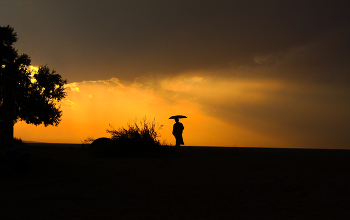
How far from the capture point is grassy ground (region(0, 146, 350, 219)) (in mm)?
5277

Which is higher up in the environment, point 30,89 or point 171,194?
point 30,89

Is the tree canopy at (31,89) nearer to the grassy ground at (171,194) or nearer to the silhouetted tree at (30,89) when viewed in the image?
the silhouetted tree at (30,89)

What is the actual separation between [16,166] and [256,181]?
7124 millimetres

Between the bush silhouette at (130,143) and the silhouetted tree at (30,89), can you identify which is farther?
the silhouetted tree at (30,89)

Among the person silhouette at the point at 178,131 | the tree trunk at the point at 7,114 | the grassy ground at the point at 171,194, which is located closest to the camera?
the grassy ground at the point at 171,194

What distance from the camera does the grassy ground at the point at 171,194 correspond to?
5.28 meters

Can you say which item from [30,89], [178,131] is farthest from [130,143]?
[30,89]

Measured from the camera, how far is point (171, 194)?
6.94 m

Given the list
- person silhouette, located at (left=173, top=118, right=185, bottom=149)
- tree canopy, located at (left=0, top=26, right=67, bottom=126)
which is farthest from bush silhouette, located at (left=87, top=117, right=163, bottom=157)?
tree canopy, located at (left=0, top=26, right=67, bottom=126)

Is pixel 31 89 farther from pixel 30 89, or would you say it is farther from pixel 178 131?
pixel 178 131

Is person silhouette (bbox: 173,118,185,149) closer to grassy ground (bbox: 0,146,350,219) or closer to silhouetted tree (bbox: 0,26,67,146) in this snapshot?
grassy ground (bbox: 0,146,350,219)

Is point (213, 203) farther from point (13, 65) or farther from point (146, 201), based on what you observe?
point (13, 65)

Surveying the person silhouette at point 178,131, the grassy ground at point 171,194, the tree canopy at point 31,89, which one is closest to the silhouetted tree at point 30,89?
the tree canopy at point 31,89

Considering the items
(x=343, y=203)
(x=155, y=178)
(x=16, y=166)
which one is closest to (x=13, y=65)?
(x=16, y=166)
